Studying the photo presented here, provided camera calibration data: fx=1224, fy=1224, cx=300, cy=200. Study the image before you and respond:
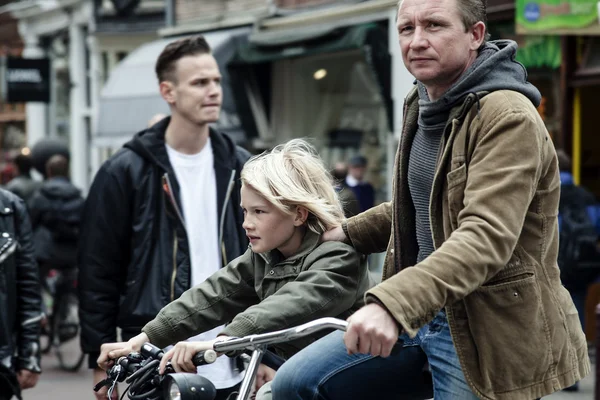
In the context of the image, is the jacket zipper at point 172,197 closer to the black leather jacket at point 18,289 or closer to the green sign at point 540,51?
the black leather jacket at point 18,289

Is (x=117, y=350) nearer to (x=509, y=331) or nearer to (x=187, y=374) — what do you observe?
(x=187, y=374)

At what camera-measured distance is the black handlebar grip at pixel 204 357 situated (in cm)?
292

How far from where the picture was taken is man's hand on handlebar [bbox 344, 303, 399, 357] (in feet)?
8.53

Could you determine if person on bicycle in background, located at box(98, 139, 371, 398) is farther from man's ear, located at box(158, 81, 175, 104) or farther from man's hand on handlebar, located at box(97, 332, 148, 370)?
man's ear, located at box(158, 81, 175, 104)

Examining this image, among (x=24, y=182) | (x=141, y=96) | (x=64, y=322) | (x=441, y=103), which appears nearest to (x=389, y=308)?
(x=441, y=103)

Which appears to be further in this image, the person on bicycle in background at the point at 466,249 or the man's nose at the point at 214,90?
the man's nose at the point at 214,90

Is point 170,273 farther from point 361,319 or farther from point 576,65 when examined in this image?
point 576,65

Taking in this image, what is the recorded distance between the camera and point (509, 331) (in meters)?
2.82

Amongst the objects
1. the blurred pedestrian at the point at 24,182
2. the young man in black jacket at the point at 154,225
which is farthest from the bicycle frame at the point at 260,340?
the blurred pedestrian at the point at 24,182

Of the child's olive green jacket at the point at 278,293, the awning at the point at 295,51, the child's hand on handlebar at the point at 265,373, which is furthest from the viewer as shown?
the awning at the point at 295,51

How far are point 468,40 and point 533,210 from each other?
1.50 feet

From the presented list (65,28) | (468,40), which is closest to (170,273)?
(468,40)

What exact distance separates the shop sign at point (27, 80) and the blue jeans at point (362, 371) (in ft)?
56.4

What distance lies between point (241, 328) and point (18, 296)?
111 inches
